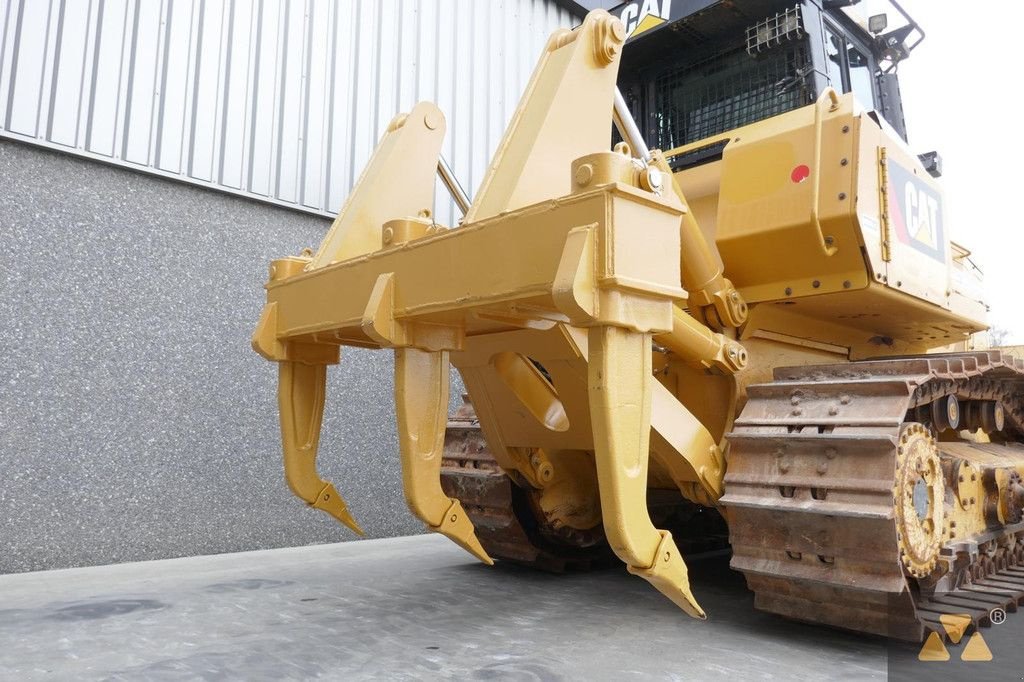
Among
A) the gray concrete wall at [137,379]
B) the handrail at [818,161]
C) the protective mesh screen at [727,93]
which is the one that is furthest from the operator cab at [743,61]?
the gray concrete wall at [137,379]

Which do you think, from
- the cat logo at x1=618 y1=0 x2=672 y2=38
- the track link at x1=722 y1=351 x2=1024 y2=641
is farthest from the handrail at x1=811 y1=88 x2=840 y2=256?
the cat logo at x1=618 y1=0 x2=672 y2=38

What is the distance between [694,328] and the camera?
3.11 m

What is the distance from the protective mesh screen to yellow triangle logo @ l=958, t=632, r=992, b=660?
2646 mm

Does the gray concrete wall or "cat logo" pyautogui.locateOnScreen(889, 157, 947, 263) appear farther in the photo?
the gray concrete wall

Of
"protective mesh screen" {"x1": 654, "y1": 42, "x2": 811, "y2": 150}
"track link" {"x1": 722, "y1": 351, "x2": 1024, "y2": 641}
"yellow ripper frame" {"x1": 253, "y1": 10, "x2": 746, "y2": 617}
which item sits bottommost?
"track link" {"x1": 722, "y1": 351, "x2": 1024, "y2": 641}

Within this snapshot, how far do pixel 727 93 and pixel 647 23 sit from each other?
0.63 metres

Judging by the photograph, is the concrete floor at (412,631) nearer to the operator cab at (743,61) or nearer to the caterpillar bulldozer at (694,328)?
the caterpillar bulldozer at (694,328)

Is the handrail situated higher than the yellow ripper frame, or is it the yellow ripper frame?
the handrail

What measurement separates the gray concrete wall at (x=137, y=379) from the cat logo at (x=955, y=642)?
4249mm

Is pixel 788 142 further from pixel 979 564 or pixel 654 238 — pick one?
pixel 979 564

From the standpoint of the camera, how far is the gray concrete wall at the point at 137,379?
15.2 feet

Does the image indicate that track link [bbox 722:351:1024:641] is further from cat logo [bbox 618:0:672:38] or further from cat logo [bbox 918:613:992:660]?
cat logo [bbox 618:0:672:38]

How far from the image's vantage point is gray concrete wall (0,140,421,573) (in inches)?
183

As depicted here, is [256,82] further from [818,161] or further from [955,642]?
[955,642]
